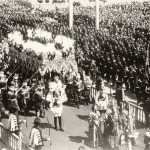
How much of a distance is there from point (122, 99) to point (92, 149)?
3.53 meters

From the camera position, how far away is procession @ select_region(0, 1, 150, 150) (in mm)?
14070

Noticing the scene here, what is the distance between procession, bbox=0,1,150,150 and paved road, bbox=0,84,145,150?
0.11ft

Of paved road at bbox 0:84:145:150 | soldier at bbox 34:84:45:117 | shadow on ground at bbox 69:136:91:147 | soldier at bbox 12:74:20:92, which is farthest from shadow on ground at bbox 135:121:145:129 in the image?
soldier at bbox 12:74:20:92

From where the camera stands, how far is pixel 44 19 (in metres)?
35.2

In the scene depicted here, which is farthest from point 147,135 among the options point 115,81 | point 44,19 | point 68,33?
point 44,19

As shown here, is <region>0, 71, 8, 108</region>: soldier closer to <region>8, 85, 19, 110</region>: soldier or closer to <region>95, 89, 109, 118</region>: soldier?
<region>8, 85, 19, 110</region>: soldier

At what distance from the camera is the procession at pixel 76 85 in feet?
46.2

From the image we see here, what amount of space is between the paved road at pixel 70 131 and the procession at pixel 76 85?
1.3 inches

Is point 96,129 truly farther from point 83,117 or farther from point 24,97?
point 24,97

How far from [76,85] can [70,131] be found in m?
3.12

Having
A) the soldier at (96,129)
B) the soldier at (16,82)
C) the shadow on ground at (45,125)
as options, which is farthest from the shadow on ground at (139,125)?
the soldier at (16,82)

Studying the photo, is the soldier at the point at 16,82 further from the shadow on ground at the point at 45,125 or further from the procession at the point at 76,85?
the shadow on ground at the point at 45,125

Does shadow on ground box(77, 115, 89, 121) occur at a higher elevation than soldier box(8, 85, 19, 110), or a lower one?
lower

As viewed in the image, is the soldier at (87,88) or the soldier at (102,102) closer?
the soldier at (102,102)
